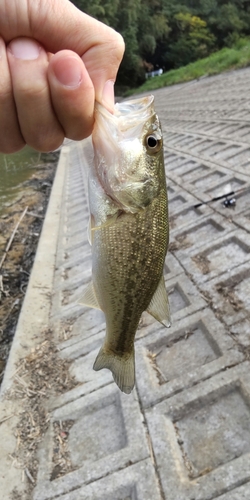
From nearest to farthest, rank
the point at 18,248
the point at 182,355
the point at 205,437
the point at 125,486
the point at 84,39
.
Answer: the point at 84,39 < the point at 125,486 < the point at 205,437 < the point at 182,355 < the point at 18,248

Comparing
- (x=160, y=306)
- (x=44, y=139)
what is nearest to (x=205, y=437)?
(x=160, y=306)

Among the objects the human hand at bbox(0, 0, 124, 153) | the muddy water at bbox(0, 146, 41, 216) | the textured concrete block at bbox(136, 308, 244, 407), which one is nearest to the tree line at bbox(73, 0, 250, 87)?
the muddy water at bbox(0, 146, 41, 216)

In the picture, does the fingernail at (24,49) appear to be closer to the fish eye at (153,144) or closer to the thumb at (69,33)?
the thumb at (69,33)

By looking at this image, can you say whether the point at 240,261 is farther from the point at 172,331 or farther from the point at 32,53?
the point at 32,53

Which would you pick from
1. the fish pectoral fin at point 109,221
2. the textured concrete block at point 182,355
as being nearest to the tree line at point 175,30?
the textured concrete block at point 182,355

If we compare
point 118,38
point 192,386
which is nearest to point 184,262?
point 192,386

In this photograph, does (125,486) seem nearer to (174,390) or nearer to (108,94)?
(174,390)

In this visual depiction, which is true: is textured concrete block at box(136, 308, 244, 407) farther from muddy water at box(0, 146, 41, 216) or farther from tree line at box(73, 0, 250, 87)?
tree line at box(73, 0, 250, 87)
